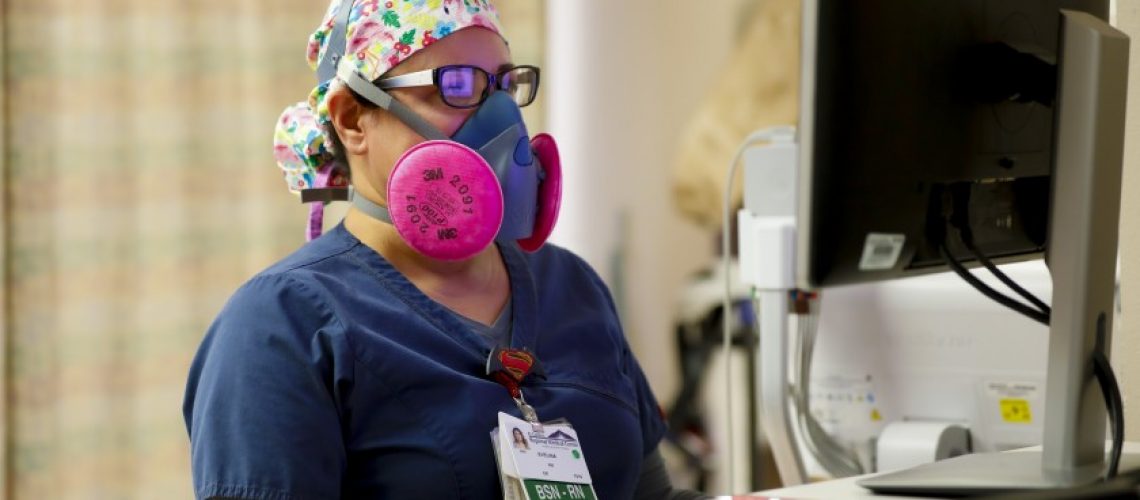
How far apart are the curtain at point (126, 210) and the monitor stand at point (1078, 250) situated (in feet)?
6.02

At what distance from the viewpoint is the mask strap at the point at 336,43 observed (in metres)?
1.53

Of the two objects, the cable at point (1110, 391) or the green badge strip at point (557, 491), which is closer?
the cable at point (1110, 391)

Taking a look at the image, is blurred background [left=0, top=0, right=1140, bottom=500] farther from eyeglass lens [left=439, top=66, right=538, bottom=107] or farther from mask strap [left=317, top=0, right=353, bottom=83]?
eyeglass lens [left=439, top=66, right=538, bottom=107]

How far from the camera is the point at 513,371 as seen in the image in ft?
4.74

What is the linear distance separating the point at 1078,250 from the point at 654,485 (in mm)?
672

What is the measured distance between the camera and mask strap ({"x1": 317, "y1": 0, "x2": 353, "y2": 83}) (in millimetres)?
1533

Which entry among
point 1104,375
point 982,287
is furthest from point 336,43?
point 1104,375

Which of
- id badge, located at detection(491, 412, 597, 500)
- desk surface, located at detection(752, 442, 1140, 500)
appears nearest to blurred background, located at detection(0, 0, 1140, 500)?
id badge, located at detection(491, 412, 597, 500)

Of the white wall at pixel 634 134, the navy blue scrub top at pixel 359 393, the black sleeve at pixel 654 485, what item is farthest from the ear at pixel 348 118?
the white wall at pixel 634 134

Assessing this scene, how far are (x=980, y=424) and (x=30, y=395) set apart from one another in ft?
5.77

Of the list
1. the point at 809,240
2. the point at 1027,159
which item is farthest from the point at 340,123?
the point at 1027,159

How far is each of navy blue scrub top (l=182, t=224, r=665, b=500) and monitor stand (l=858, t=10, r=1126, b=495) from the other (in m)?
0.43

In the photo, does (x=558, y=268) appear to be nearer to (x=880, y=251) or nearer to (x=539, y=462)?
(x=539, y=462)

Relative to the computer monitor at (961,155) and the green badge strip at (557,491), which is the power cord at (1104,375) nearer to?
the computer monitor at (961,155)
